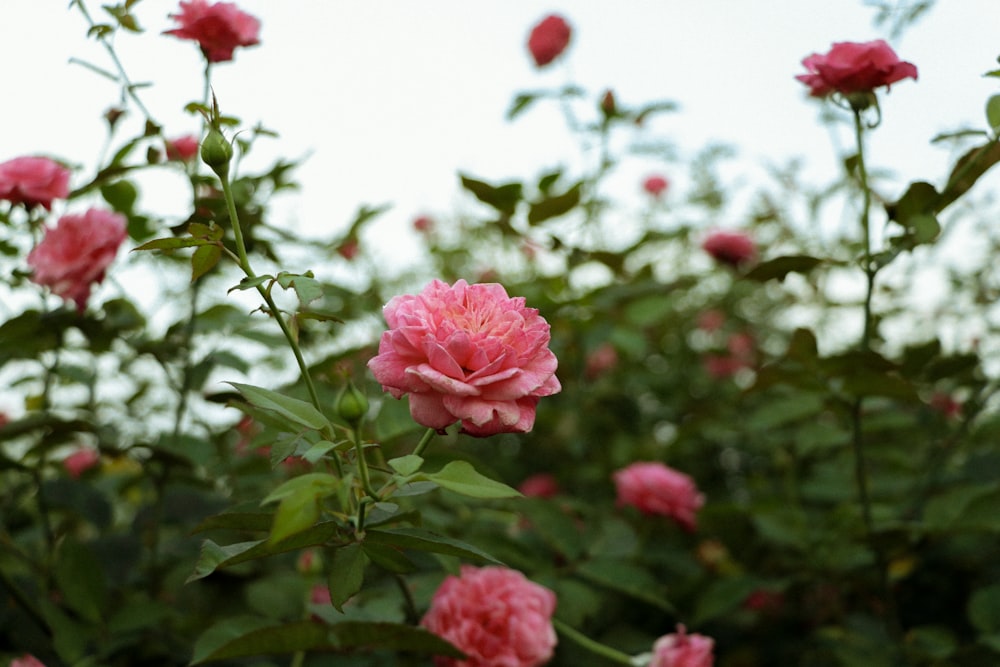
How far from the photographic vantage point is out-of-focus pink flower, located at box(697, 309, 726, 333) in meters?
2.24

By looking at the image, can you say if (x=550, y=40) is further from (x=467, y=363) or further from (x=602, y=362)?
(x=467, y=363)

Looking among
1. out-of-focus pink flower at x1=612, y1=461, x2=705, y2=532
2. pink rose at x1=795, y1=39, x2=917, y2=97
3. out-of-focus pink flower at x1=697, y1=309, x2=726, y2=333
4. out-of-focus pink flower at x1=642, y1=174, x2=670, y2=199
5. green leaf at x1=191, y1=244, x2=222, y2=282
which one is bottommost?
out-of-focus pink flower at x1=612, y1=461, x2=705, y2=532

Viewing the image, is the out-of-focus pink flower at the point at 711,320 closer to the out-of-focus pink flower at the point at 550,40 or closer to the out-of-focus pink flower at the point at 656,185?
the out-of-focus pink flower at the point at 656,185

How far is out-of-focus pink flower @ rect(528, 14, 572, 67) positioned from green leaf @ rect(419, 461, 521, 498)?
128cm

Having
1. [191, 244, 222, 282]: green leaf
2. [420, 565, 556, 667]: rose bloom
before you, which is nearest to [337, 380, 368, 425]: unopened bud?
[191, 244, 222, 282]: green leaf

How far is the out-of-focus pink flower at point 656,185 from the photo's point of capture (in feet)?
7.43

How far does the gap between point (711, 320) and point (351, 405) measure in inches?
74.0

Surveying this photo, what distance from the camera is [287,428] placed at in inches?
23.0

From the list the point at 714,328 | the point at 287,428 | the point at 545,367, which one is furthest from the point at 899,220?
the point at 714,328

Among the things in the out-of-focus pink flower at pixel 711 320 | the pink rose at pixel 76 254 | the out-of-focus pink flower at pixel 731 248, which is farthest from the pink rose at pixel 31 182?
the out-of-focus pink flower at pixel 711 320

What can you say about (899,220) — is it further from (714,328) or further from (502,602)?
(714,328)

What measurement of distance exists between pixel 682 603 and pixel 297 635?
2.75 ft

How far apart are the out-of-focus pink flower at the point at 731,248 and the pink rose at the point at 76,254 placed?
1.22 m

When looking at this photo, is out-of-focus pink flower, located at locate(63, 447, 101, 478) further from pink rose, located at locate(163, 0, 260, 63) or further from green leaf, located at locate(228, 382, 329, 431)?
green leaf, located at locate(228, 382, 329, 431)
